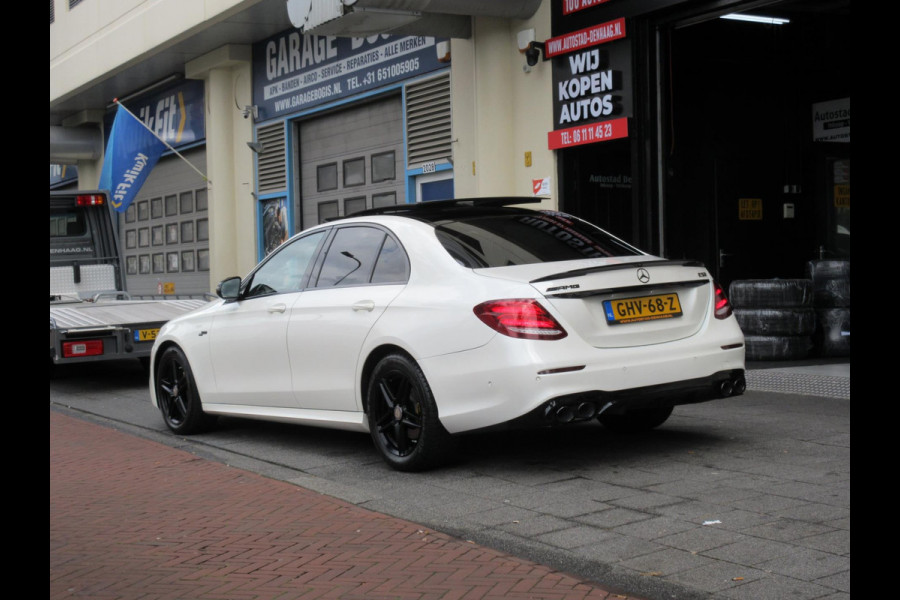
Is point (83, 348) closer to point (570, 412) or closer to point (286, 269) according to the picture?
point (286, 269)

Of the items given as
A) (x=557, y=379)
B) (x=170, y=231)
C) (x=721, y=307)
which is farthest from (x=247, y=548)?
(x=170, y=231)

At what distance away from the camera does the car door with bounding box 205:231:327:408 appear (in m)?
7.22

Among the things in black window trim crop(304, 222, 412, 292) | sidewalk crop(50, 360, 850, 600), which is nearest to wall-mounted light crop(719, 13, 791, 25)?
black window trim crop(304, 222, 412, 292)

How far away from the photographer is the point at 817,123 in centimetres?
1533

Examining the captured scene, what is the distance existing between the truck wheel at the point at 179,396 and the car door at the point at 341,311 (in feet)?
4.77

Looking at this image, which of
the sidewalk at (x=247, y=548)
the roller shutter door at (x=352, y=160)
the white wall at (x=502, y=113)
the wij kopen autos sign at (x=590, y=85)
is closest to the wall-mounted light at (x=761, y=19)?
the wij kopen autos sign at (x=590, y=85)

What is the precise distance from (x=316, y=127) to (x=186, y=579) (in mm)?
14812

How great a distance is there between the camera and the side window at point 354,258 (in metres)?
6.71

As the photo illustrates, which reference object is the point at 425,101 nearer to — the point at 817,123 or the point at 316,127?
the point at 316,127

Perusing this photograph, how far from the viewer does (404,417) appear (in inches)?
244

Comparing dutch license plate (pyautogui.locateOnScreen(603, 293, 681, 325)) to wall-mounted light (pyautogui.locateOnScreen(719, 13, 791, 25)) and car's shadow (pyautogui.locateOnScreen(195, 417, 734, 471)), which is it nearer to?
car's shadow (pyautogui.locateOnScreen(195, 417, 734, 471))

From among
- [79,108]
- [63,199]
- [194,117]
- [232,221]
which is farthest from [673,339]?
[79,108]

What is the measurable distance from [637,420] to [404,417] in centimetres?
179

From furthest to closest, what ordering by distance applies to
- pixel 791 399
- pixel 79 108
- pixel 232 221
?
pixel 79 108, pixel 232 221, pixel 791 399
